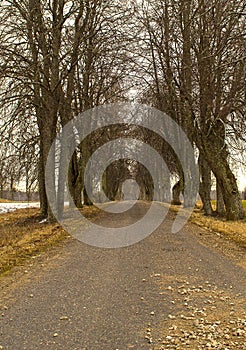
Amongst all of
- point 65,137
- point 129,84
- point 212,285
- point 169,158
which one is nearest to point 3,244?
point 212,285

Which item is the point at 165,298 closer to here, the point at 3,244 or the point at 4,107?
the point at 3,244

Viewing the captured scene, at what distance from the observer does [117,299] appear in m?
5.51

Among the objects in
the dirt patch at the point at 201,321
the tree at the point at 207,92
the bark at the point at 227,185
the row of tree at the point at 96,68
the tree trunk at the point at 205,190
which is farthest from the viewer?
the tree trunk at the point at 205,190

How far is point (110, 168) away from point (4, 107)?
3355 centimetres

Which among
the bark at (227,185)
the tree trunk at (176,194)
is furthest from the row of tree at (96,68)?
the tree trunk at (176,194)

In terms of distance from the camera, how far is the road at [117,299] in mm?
4199

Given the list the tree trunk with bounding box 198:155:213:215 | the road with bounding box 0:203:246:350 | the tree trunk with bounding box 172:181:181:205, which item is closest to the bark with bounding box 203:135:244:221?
the tree trunk with bounding box 198:155:213:215

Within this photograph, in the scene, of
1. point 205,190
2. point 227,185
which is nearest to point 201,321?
point 227,185

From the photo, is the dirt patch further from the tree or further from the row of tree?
the tree

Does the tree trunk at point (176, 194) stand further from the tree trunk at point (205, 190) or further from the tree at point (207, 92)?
the tree at point (207, 92)

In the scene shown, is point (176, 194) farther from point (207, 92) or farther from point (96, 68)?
point (207, 92)

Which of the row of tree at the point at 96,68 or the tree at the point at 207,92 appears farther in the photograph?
the tree at the point at 207,92

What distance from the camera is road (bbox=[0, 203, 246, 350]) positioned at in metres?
4.20

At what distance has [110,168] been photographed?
48.2 meters
